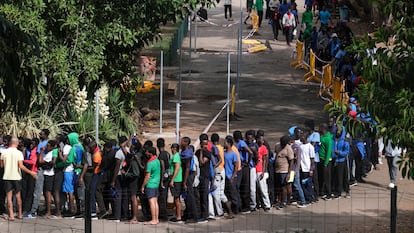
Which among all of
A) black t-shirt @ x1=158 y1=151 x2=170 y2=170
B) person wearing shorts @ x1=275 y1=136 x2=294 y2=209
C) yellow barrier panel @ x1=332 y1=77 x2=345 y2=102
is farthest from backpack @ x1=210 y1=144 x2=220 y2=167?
yellow barrier panel @ x1=332 y1=77 x2=345 y2=102

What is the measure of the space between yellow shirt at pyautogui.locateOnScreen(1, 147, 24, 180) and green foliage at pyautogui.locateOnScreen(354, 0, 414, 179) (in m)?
6.03

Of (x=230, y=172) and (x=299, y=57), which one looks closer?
(x=230, y=172)

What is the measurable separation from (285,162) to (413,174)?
523 cm

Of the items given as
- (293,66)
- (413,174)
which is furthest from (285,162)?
(293,66)

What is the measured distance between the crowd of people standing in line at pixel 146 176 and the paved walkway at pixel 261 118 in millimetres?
282

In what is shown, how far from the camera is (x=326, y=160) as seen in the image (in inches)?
701

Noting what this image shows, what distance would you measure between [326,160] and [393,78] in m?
5.85

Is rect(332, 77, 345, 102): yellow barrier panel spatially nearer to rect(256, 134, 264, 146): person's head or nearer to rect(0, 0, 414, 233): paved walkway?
rect(0, 0, 414, 233): paved walkway

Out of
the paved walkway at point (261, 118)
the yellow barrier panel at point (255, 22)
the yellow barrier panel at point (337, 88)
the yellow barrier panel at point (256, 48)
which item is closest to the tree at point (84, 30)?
the paved walkway at point (261, 118)

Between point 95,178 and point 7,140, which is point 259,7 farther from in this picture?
point 95,178

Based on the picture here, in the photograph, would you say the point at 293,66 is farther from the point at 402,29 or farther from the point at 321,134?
the point at 402,29

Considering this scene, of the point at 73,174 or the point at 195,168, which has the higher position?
the point at 195,168

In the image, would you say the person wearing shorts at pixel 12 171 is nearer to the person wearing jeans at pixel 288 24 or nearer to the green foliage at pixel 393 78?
the green foliage at pixel 393 78

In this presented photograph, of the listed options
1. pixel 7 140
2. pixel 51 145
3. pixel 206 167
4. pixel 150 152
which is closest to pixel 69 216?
pixel 51 145
